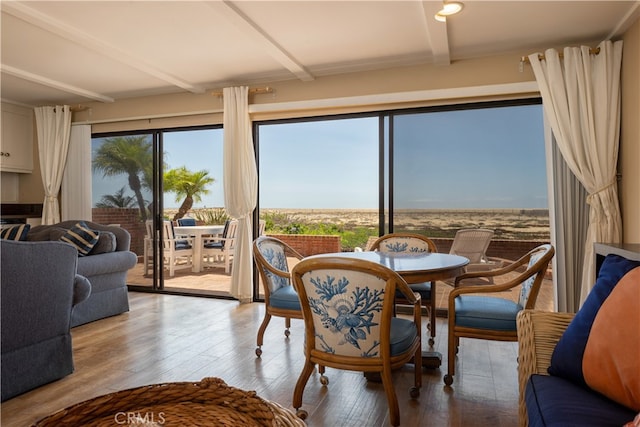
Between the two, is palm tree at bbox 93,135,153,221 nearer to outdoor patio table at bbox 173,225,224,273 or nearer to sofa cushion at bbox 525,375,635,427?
outdoor patio table at bbox 173,225,224,273

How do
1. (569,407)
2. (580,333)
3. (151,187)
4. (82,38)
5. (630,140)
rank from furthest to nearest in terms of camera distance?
(151,187) < (82,38) < (630,140) < (580,333) < (569,407)

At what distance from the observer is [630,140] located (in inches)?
124

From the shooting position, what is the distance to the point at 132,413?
87cm

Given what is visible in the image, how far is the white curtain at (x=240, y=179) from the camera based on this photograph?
4.56 meters

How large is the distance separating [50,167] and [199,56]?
323 centimetres

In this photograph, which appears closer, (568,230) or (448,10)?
(448,10)

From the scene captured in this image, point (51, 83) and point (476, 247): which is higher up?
point (51, 83)

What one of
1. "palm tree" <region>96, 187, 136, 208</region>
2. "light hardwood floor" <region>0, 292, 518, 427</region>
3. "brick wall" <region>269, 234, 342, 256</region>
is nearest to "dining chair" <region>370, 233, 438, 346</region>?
"light hardwood floor" <region>0, 292, 518, 427</region>

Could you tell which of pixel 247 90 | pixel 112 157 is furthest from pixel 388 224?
pixel 112 157

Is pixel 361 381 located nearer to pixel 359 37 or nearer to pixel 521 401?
pixel 521 401

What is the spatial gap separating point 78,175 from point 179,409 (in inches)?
220

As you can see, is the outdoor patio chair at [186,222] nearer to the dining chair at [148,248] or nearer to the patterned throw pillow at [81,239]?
the dining chair at [148,248]

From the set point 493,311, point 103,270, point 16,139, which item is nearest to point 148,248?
point 103,270

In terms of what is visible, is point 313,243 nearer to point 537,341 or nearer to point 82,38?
point 82,38
